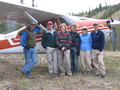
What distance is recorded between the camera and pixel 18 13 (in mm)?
7055

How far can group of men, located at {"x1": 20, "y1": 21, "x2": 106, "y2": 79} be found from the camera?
6215mm

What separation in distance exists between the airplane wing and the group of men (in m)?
0.74

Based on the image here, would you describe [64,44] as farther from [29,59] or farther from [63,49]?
[29,59]

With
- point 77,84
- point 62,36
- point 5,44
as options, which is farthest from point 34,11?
point 77,84

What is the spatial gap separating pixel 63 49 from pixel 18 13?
6.77 feet

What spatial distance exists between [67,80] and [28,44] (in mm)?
1547

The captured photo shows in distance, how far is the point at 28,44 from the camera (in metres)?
6.10

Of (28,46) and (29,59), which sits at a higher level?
(28,46)

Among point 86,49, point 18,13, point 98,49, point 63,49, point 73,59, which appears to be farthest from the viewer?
point 18,13

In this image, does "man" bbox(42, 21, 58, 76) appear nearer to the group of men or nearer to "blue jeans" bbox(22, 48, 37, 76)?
the group of men

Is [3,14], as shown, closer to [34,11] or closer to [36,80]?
[34,11]

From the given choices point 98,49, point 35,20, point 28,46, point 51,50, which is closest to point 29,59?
point 28,46

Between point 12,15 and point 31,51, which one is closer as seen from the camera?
point 31,51

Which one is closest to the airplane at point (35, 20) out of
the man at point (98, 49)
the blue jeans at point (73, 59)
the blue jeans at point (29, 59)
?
the man at point (98, 49)
